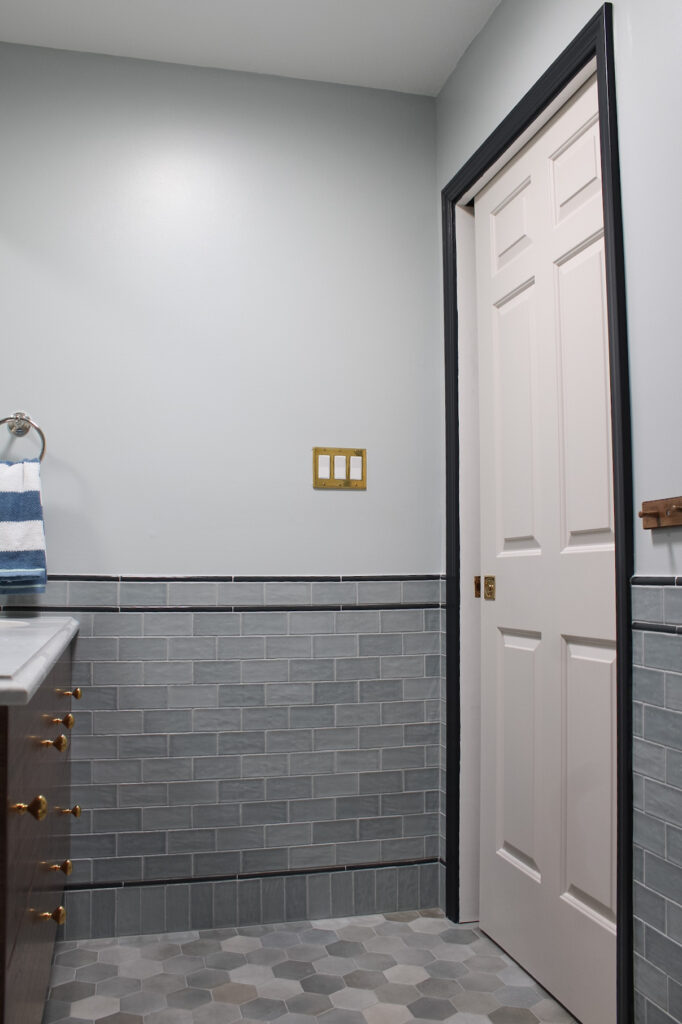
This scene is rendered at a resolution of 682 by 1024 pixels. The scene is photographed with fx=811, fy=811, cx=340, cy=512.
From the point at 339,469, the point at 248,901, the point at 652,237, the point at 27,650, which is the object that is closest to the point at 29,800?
the point at 27,650

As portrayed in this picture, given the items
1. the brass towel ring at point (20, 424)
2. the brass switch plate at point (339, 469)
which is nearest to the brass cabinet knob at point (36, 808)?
the brass towel ring at point (20, 424)

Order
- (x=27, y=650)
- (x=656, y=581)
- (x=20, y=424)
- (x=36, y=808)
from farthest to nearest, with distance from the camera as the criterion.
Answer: (x=20, y=424), (x=656, y=581), (x=27, y=650), (x=36, y=808)

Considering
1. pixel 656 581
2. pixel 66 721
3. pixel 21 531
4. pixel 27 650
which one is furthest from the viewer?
pixel 21 531

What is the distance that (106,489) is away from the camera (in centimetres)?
224

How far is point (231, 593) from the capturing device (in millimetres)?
2295

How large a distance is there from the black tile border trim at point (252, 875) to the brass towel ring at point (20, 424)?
1.15 meters

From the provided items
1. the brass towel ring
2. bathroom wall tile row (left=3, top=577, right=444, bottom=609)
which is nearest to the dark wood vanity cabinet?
bathroom wall tile row (left=3, top=577, right=444, bottom=609)

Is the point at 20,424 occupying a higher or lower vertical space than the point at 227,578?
higher

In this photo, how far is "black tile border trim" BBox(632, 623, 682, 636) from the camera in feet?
4.60

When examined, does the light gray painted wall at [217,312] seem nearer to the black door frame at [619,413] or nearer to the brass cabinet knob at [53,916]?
the black door frame at [619,413]

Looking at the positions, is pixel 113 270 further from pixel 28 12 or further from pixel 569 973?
pixel 569 973

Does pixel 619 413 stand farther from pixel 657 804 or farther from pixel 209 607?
pixel 209 607

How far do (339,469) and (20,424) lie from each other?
0.89m

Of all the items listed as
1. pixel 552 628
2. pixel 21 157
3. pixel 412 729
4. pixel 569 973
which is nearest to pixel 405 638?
pixel 412 729
